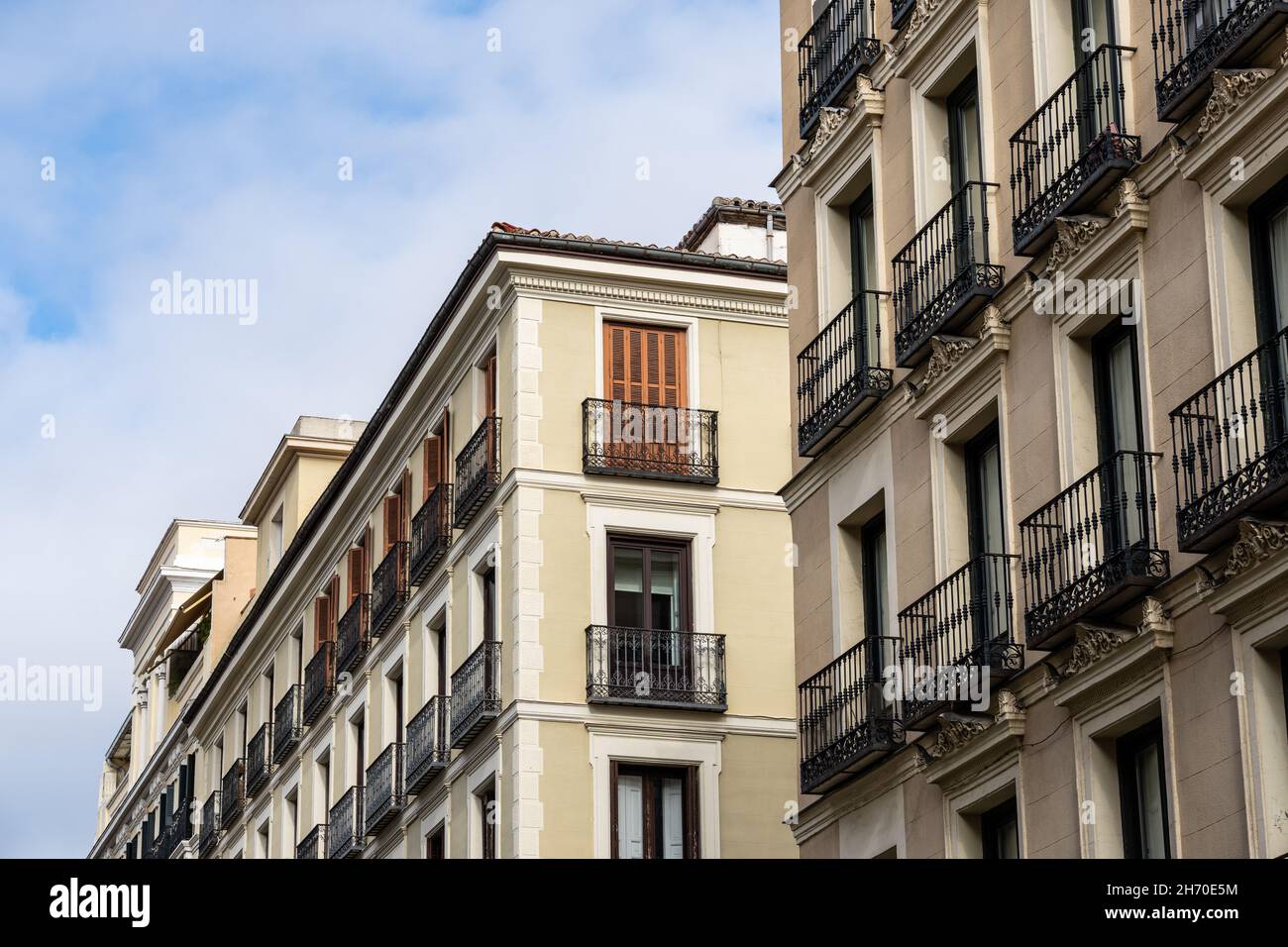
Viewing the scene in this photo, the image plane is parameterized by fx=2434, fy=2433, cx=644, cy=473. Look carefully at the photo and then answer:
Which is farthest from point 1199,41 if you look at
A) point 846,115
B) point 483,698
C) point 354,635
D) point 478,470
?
point 354,635

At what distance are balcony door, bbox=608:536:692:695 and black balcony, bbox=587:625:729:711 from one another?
0.02 metres

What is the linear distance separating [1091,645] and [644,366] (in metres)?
18.1

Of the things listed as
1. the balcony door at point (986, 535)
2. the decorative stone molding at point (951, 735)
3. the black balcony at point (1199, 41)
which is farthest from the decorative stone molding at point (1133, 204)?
the decorative stone molding at point (951, 735)

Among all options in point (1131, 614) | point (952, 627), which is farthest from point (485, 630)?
point (1131, 614)

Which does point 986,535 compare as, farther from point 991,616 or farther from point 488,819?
point 488,819

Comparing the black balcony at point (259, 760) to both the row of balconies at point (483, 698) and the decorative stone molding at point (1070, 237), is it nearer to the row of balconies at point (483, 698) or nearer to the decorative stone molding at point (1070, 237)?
the row of balconies at point (483, 698)

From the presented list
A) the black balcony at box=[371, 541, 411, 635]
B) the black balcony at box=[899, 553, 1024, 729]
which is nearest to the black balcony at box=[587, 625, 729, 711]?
the black balcony at box=[371, 541, 411, 635]

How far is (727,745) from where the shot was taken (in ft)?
122

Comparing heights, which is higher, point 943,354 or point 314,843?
point 943,354

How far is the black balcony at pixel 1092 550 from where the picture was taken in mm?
20953

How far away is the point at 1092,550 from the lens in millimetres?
21875

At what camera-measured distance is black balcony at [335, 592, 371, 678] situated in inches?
1807

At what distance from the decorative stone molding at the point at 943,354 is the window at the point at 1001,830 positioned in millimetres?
4626
